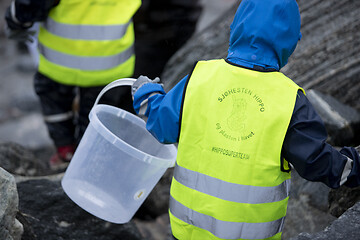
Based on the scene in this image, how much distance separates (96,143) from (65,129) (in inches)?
50.3

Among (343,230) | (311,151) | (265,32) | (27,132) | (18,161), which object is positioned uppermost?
(265,32)

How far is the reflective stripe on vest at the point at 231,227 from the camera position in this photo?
1903 mm

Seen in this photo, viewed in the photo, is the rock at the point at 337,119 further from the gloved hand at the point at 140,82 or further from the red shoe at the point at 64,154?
the red shoe at the point at 64,154

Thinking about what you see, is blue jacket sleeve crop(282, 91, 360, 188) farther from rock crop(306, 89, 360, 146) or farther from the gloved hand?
rock crop(306, 89, 360, 146)

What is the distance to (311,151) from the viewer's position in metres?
1.72

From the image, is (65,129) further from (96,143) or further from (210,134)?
(210,134)

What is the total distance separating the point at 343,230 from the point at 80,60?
192 centimetres

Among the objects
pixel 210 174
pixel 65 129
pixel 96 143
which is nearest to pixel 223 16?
pixel 65 129

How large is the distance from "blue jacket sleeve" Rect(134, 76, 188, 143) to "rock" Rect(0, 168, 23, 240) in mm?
619

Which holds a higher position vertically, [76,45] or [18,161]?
[76,45]

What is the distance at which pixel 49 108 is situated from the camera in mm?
3363

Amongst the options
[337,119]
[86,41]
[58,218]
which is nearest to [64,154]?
[86,41]

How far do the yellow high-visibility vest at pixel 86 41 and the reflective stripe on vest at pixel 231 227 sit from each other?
1.42 metres

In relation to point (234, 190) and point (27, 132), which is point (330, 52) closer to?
point (234, 190)
